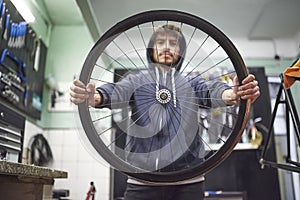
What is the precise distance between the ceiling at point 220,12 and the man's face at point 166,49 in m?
1.35

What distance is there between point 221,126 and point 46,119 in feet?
7.42

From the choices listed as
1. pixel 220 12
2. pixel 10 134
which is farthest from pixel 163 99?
pixel 220 12

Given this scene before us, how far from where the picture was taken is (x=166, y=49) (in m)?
1.05

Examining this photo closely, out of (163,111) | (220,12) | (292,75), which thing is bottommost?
(163,111)

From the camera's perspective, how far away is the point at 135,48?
3.46 feet

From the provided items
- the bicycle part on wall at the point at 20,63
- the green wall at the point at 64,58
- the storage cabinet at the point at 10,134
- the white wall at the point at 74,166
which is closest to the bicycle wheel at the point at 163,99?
the storage cabinet at the point at 10,134

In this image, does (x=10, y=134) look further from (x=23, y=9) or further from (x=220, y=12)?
(x=220, y=12)

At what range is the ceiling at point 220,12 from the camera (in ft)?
8.34

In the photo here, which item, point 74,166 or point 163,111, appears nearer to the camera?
point 163,111

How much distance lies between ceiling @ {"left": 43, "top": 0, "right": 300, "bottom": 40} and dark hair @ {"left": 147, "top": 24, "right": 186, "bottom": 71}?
1.34m

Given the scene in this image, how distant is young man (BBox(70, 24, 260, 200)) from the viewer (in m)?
0.95

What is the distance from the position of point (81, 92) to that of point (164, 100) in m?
0.24

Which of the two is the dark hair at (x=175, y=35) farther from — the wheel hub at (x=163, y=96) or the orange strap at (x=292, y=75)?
the orange strap at (x=292, y=75)

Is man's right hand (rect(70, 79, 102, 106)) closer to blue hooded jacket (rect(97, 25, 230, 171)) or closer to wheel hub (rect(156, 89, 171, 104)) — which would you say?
blue hooded jacket (rect(97, 25, 230, 171))
